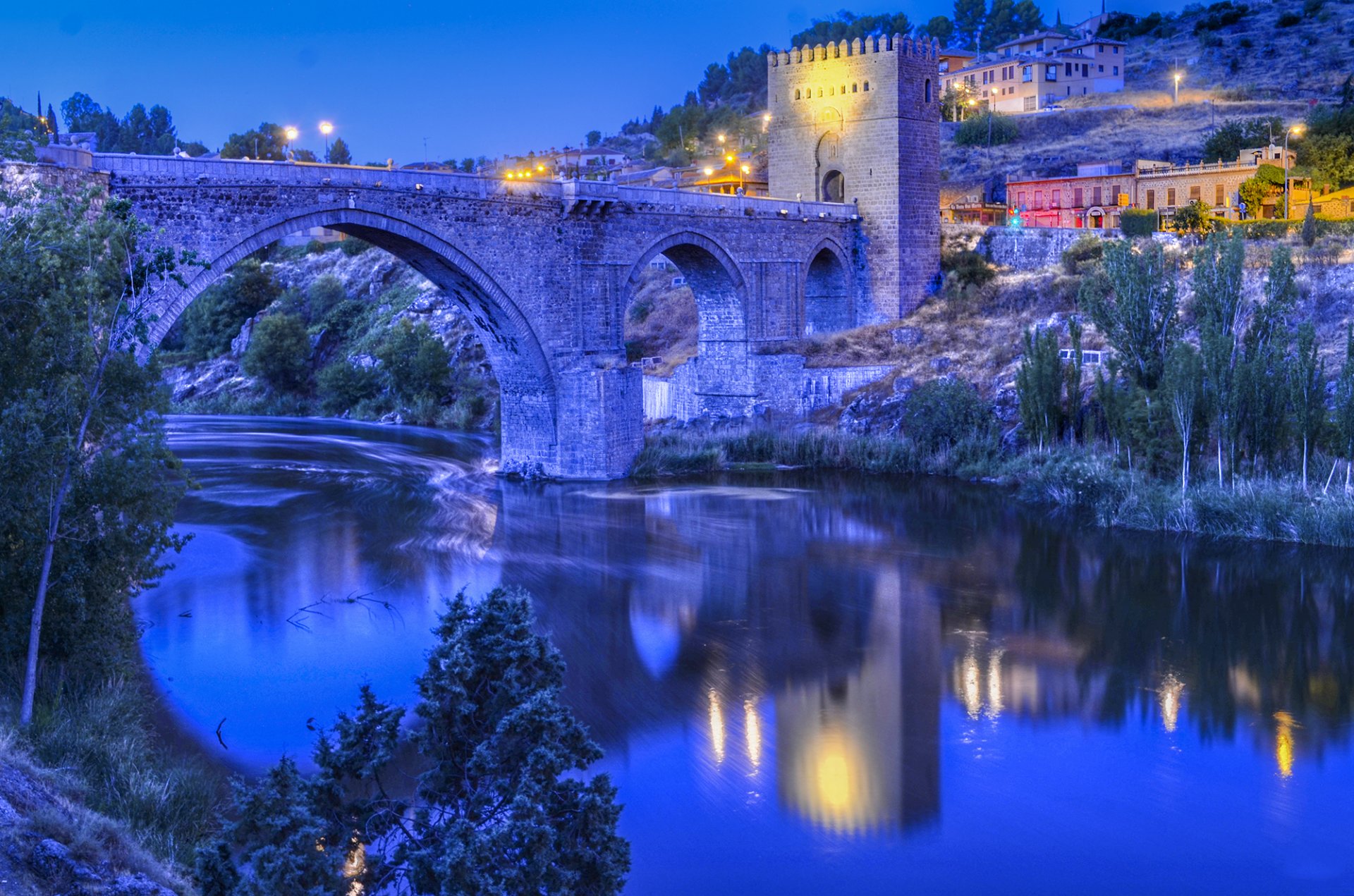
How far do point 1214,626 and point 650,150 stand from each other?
190 ft

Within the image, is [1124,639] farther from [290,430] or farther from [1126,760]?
[290,430]

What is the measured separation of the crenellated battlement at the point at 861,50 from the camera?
2786 cm

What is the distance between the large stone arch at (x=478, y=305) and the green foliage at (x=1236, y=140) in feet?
78.4

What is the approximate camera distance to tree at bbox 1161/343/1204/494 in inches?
672

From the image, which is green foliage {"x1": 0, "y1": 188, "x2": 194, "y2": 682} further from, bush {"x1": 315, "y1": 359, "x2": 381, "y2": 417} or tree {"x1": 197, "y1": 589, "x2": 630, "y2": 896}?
bush {"x1": 315, "y1": 359, "x2": 381, "y2": 417}

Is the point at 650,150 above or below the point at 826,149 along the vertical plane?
above

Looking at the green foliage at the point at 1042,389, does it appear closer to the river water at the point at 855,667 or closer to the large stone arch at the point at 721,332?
the river water at the point at 855,667

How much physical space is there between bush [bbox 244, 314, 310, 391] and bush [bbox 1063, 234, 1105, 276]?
20428mm

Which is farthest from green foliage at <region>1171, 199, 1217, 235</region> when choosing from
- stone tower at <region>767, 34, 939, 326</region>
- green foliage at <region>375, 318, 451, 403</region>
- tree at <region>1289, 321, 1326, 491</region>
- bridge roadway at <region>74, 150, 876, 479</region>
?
green foliage at <region>375, 318, 451, 403</region>

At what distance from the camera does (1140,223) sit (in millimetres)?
28234

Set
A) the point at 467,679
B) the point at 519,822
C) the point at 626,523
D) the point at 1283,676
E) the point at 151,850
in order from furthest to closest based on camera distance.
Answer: the point at 626,523
the point at 1283,676
the point at 151,850
the point at 467,679
the point at 519,822

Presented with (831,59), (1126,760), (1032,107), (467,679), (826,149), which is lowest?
(1126,760)

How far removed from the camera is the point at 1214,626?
44.2 ft

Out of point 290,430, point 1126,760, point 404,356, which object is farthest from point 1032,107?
point 1126,760
